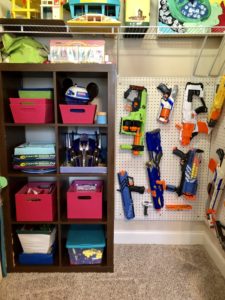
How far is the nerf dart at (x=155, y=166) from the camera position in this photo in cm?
175

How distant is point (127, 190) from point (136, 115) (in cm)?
58

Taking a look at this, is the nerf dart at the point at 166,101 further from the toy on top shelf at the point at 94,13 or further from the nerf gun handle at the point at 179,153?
the toy on top shelf at the point at 94,13

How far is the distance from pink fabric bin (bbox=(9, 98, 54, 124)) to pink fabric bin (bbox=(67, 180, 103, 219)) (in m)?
0.53

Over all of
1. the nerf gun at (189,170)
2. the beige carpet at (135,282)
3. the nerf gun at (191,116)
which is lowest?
the beige carpet at (135,282)

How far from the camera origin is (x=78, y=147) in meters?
1.70

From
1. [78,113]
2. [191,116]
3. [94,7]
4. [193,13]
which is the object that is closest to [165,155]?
[191,116]

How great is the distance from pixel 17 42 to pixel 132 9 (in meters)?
0.76

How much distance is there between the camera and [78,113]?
148 cm

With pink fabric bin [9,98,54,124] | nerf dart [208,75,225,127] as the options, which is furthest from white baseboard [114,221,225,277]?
pink fabric bin [9,98,54,124]

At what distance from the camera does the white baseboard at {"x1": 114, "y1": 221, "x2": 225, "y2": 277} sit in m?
1.94

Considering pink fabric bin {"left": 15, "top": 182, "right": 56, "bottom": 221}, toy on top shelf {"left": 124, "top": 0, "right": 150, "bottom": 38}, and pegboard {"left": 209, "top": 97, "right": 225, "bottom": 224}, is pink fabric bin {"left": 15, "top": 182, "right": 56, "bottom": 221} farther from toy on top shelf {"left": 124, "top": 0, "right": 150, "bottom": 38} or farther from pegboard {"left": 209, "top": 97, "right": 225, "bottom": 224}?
toy on top shelf {"left": 124, "top": 0, "right": 150, "bottom": 38}

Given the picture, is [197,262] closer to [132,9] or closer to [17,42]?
[132,9]

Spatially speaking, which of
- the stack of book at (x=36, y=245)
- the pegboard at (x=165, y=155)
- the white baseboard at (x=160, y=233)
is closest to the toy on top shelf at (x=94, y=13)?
the pegboard at (x=165, y=155)

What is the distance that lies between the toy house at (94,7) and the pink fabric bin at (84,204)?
3.71 feet
